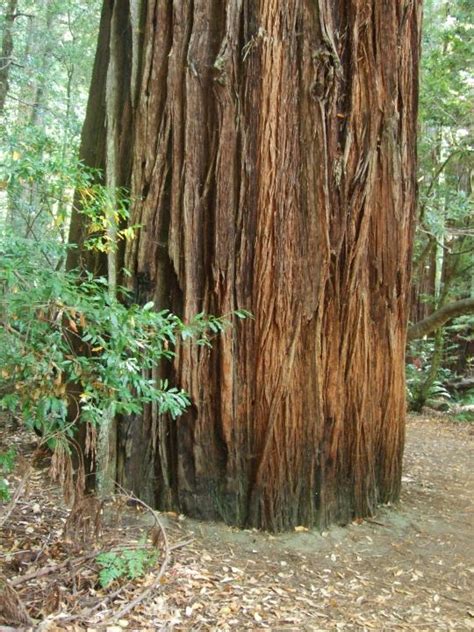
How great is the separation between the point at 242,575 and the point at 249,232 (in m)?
2.19

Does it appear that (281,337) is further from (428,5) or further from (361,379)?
(428,5)

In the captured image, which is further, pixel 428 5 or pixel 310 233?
pixel 428 5

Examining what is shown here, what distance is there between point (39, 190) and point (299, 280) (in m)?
1.85

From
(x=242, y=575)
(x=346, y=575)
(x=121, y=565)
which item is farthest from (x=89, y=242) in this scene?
(x=346, y=575)

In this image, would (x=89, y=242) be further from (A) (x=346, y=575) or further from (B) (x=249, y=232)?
(A) (x=346, y=575)

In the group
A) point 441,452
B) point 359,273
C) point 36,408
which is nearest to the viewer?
point 36,408

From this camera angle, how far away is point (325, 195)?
4492 mm

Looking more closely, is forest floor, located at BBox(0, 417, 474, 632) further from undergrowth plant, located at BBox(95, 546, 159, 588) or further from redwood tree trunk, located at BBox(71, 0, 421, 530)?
redwood tree trunk, located at BBox(71, 0, 421, 530)

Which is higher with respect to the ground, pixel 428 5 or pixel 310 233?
pixel 428 5

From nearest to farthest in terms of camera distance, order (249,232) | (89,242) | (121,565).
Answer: (121,565) → (89,242) → (249,232)

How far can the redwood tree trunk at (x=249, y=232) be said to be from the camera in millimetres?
4445

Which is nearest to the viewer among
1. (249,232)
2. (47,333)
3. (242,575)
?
(47,333)

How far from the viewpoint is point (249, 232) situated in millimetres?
4457

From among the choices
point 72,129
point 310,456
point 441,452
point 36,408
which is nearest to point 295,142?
point 310,456
